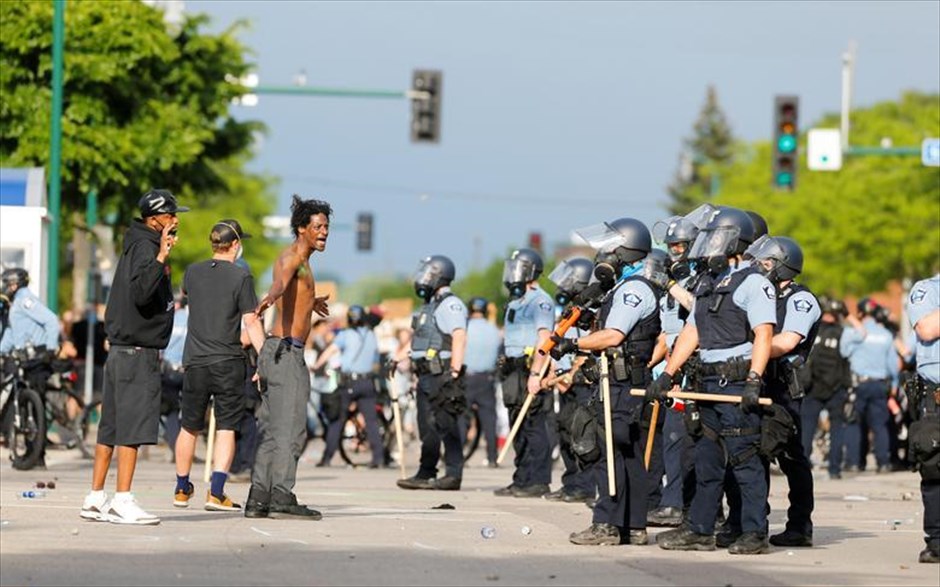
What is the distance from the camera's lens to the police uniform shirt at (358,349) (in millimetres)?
24641

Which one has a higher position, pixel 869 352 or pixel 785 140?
pixel 785 140

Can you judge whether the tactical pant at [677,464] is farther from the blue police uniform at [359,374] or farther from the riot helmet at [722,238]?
the blue police uniform at [359,374]

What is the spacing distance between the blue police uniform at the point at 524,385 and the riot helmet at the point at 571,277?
4.24 feet

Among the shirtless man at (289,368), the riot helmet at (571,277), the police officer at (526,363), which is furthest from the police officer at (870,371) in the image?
the shirtless man at (289,368)

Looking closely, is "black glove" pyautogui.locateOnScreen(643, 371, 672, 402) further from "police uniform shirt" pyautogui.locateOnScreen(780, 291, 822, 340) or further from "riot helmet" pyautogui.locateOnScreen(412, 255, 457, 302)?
"riot helmet" pyautogui.locateOnScreen(412, 255, 457, 302)

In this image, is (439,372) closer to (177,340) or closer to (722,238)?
(177,340)

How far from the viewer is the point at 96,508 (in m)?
13.9

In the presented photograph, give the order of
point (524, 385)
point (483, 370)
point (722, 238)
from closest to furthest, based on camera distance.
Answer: point (722, 238) → point (524, 385) → point (483, 370)

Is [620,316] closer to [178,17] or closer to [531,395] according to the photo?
[531,395]

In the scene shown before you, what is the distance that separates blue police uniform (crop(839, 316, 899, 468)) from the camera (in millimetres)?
24875

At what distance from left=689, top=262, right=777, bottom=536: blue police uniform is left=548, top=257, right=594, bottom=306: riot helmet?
4.36 metres

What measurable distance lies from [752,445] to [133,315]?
3788mm

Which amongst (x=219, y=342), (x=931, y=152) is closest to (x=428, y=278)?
(x=219, y=342)

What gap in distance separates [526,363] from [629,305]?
19.8ft
